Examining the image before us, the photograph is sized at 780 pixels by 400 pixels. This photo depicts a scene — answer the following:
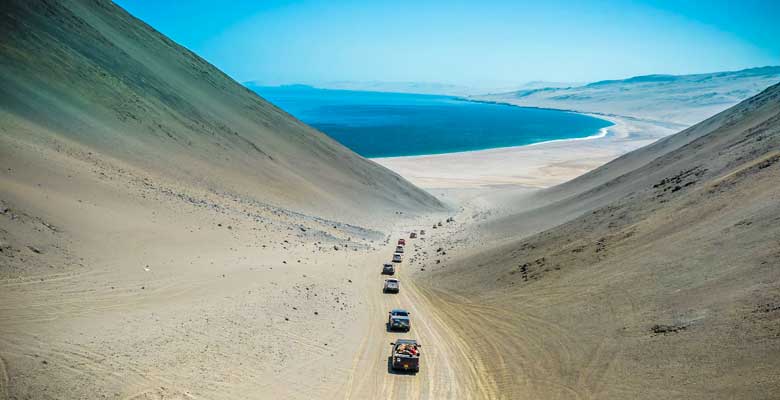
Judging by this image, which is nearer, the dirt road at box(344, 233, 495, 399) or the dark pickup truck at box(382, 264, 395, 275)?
the dirt road at box(344, 233, 495, 399)

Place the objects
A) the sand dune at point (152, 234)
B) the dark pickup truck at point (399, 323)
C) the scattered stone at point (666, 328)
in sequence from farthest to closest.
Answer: the dark pickup truck at point (399, 323) → the scattered stone at point (666, 328) → the sand dune at point (152, 234)

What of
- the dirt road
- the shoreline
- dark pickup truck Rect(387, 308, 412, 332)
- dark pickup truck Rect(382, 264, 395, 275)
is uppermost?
the shoreline

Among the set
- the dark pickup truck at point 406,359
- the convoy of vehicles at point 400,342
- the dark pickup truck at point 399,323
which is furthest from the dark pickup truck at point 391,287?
the dark pickup truck at point 406,359

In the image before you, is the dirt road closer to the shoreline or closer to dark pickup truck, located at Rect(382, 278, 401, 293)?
dark pickup truck, located at Rect(382, 278, 401, 293)

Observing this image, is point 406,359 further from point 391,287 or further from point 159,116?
point 159,116

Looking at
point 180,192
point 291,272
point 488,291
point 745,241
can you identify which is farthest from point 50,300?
point 745,241

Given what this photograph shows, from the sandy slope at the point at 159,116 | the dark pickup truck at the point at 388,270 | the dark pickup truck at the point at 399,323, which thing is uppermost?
the sandy slope at the point at 159,116

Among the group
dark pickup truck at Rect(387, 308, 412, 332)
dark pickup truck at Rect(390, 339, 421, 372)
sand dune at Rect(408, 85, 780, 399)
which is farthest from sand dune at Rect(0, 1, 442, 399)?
sand dune at Rect(408, 85, 780, 399)

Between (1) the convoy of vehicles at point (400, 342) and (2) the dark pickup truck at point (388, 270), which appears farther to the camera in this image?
(2) the dark pickup truck at point (388, 270)

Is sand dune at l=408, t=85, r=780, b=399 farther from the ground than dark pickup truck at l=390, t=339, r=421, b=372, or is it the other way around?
sand dune at l=408, t=85, r=780, b=399

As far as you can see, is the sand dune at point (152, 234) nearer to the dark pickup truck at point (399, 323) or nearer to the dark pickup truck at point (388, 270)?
the dark pickup truck at point (388, 270)
